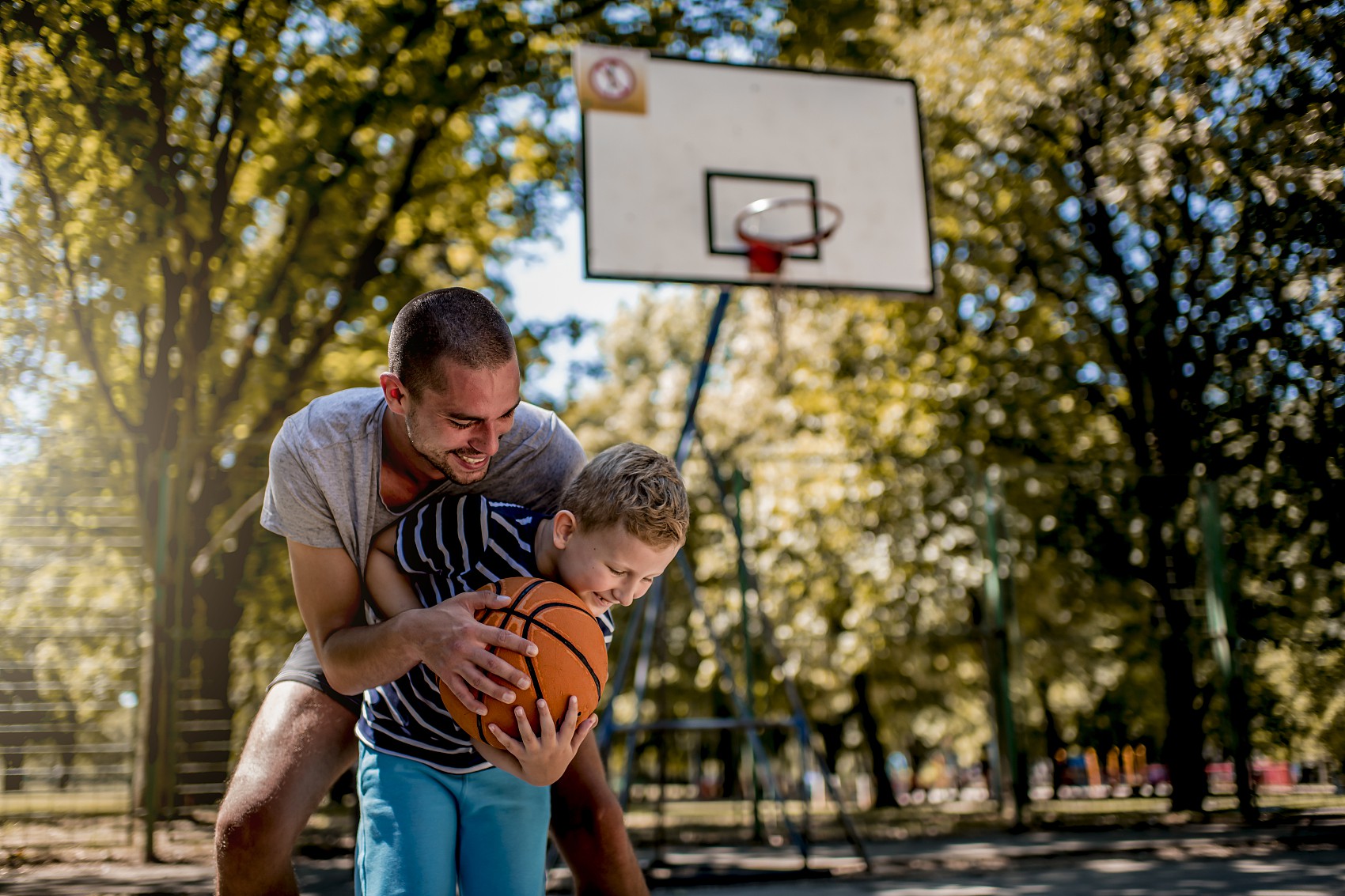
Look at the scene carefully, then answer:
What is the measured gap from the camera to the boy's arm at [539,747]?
2.16m

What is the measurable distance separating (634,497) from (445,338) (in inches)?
21.4

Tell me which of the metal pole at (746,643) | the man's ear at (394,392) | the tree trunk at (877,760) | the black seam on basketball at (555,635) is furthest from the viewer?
the tree trunk at (877,760)

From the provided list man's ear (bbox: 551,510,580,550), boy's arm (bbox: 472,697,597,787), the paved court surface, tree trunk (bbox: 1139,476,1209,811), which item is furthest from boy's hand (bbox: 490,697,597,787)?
tree trunk (bbox: 1139,476,1209,811)

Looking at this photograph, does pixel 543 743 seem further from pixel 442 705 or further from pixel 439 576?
pixel 439 576

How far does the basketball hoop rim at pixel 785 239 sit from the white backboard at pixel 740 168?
0.19 feet

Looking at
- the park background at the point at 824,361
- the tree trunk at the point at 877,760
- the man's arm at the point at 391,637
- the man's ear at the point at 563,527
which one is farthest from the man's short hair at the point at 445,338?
the tree trunk at the point at 877,760

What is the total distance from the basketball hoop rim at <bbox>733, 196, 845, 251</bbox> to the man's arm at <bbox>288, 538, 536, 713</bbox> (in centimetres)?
475

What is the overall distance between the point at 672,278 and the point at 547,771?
4774 mm

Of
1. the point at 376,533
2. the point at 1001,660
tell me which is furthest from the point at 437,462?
the point at 1001,660

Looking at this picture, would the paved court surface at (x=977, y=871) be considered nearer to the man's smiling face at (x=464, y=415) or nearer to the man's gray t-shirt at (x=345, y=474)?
the man's gray t-shirt at (x=345, y=474)

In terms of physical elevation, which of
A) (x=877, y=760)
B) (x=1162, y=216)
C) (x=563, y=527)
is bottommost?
(x=877, y=760)

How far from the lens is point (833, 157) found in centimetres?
740

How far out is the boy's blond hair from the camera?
2.30m

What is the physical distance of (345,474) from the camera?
2.57 metres
